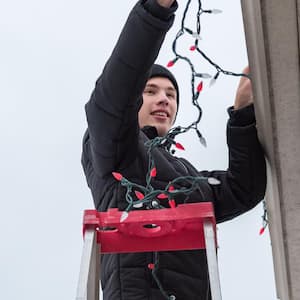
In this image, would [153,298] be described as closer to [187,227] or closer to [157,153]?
[187,227]

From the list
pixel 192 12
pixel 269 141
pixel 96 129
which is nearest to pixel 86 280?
pixel 96 129

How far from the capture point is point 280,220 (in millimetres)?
1926

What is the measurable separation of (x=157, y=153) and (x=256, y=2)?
66 centimetres

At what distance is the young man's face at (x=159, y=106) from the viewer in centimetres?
230

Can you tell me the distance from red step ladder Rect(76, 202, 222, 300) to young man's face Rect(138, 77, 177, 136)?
66cm

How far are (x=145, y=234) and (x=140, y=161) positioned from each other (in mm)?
361

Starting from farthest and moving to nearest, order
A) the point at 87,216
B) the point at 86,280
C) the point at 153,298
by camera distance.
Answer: the point at 153,298 < the point at 87,216 < the point at 86,280

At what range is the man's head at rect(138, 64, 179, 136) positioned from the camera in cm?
230

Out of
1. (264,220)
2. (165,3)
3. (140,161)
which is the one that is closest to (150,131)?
(140,161)

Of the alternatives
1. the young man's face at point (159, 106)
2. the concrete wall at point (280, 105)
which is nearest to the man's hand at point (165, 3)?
the concrete wall at point (280, 105)

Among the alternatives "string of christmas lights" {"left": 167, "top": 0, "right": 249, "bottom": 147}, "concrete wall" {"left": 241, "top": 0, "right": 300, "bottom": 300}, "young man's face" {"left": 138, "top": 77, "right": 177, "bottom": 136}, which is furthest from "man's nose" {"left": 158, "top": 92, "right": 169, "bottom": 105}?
"string of christmas lights" {"left": 167, "top": 0, "right": 249, "bottom": 147}

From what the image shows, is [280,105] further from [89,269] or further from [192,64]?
[89,269]

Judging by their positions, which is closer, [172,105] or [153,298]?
[153,298]

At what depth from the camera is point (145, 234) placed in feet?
5.45
